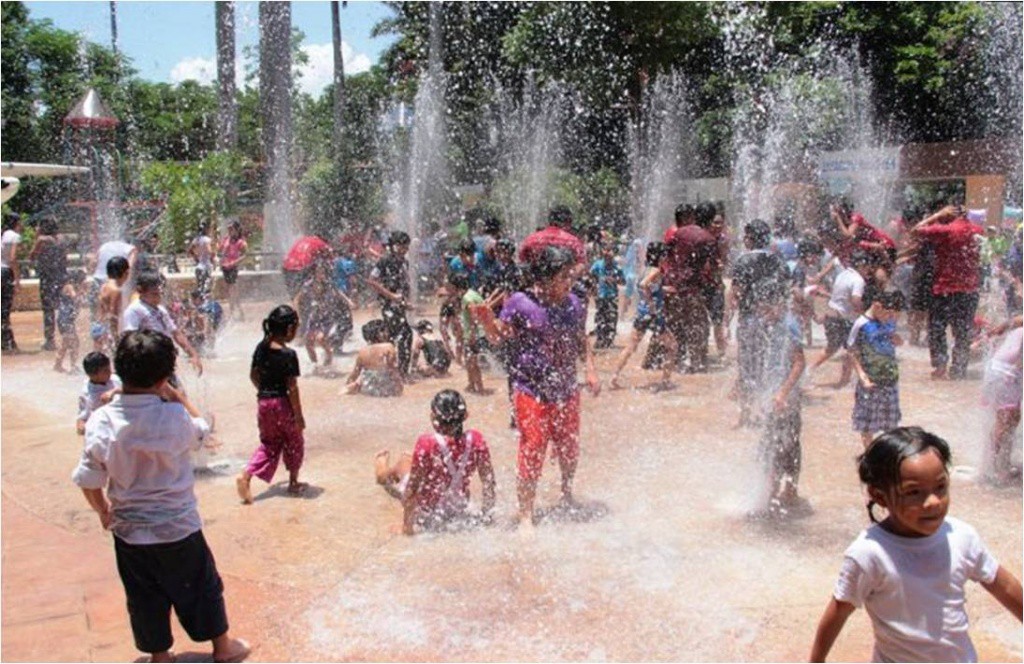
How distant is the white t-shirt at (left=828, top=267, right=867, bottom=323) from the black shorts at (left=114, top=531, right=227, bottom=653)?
606cm

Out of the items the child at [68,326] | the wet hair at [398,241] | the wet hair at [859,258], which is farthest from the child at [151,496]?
the child at [68,326]

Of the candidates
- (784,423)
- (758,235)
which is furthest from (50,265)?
(784,423)

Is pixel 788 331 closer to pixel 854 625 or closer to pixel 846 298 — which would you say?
pixel 854 625

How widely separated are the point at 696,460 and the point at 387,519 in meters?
2.15

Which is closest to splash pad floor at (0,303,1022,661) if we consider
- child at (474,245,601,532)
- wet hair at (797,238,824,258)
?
child at (474,245,601,532)

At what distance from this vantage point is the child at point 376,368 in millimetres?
8508

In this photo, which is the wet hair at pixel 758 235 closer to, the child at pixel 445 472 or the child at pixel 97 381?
the child at pixel 445 472

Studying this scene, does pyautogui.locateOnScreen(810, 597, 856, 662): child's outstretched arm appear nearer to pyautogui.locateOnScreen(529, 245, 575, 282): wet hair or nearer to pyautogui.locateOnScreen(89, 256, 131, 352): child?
pyautogui.locateOnScreen(529, 245, 575, 282): wet hair

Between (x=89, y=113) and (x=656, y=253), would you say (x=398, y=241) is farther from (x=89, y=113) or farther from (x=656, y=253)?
(x=89, y=113)

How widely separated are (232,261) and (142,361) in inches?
450

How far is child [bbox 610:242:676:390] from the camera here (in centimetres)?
859

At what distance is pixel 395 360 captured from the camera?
8602 millimetres

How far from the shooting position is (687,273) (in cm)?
848

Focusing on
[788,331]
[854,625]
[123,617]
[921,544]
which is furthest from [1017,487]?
[123,617]
